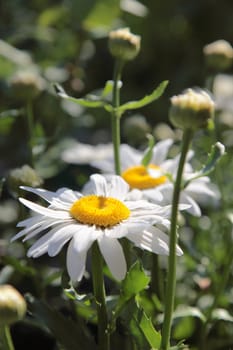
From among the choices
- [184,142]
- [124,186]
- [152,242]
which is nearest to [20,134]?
[124,186]

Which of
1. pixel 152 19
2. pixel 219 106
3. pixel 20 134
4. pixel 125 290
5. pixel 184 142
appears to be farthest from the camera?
pixel 152 19

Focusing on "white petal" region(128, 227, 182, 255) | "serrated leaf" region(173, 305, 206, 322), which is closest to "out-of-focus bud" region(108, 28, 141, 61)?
"white petal" region(128, 227, 182, 255)

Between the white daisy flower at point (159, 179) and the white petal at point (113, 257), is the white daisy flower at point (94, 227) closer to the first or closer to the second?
the white petal at point (113, 257)

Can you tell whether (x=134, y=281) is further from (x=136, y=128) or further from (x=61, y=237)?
(x=136, y=128)

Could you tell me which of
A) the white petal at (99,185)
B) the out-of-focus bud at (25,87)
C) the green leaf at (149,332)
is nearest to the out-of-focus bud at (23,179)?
Result: the white petal at (99,185)

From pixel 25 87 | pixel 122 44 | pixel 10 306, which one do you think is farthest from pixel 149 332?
pixel 25 87

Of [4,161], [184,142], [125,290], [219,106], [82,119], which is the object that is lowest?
[4,161]

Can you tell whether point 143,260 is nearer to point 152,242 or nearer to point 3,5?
point 152,242
